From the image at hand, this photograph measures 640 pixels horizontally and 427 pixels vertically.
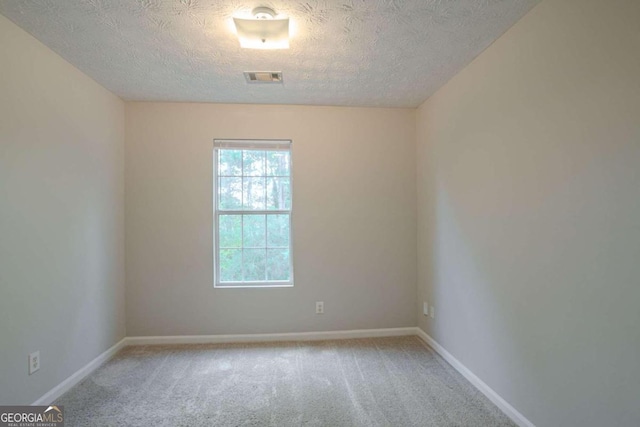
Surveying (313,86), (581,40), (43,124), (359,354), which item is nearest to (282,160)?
(313,86)

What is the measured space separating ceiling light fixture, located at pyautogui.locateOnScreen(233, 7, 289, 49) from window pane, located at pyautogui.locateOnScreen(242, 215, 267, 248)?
5.62 ft

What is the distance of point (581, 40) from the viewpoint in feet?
4.66

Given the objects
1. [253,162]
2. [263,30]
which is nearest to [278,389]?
[253,162]

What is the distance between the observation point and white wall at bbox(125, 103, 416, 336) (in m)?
3.02

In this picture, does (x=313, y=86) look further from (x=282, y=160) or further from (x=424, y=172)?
(x=424, y=172)

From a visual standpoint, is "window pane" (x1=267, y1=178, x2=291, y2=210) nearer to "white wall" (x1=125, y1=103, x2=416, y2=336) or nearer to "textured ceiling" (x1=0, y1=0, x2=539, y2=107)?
"white wall" (x1=125, y1=103, x2=416, y2=336)

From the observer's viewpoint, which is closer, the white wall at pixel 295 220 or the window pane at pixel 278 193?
the white wall at pixel 295 220

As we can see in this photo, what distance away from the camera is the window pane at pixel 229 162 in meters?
3.17

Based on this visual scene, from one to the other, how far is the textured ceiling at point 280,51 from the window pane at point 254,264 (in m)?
1.61

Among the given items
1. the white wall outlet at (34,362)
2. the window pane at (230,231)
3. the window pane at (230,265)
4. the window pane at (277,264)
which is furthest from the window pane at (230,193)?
the white wall outlet at (34,362)

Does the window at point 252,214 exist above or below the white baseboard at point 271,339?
above

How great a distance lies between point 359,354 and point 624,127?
8.06ft

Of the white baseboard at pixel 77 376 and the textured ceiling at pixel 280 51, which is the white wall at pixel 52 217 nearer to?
the white baseboard at pixel 77 376

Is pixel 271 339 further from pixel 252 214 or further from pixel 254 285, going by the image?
pixel 252 214
